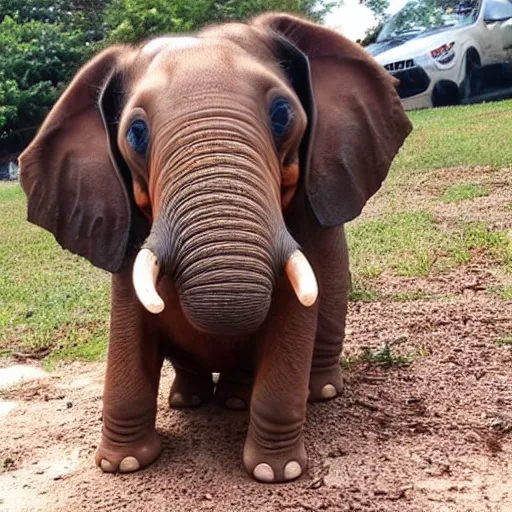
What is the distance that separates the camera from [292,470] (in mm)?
3650

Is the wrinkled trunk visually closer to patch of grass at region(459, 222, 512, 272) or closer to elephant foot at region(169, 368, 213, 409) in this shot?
elephant foot at region(169, 368, 213, 409)

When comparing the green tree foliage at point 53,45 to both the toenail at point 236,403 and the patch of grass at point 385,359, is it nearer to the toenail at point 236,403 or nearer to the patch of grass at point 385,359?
the patch of grass at point 385,359

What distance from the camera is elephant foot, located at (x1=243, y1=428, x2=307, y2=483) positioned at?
3.64 metres

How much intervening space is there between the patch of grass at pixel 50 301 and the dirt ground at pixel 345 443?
0.77m

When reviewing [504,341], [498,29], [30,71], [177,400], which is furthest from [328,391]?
[30,71]

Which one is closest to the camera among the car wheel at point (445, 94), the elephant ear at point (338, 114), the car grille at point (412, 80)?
the elephant ear at point (338, 114)

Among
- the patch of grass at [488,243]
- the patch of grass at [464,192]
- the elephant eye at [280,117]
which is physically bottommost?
the patch of grass at [464,192]

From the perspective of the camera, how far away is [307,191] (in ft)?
12.3

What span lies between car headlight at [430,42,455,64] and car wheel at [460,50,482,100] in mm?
651

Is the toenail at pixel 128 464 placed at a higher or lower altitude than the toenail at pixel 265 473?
lower

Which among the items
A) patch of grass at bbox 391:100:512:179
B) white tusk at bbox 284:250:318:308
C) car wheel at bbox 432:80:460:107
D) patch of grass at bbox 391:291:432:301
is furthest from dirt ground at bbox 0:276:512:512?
car wheel at bbox 432:80:460:107

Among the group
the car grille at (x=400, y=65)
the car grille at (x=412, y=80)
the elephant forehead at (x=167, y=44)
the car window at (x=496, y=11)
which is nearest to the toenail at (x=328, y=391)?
the elephant forehead at (x=167, y=44)

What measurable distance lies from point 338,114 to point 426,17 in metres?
16.4

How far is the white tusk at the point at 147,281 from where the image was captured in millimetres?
2924
